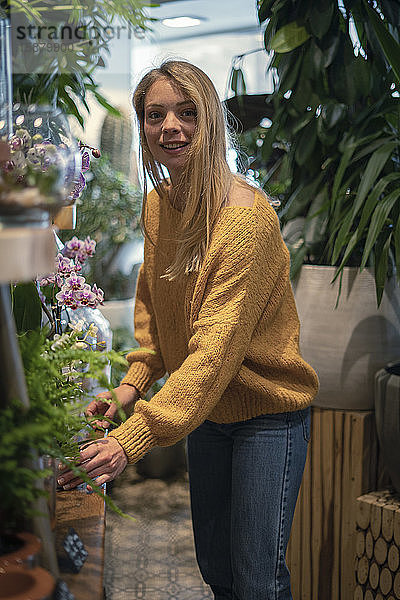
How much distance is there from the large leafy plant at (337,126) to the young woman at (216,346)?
0.60m

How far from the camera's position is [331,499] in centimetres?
210

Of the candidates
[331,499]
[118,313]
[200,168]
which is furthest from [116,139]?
[200,168]

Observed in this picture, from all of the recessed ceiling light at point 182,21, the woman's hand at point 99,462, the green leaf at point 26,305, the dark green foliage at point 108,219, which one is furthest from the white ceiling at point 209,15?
the woman's hand at point 99,462

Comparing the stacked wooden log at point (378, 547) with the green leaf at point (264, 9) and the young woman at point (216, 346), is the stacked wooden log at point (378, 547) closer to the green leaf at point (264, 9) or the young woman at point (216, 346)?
the young woman at point (216, 346)

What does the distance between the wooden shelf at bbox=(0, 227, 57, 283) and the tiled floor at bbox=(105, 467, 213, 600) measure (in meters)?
2.10

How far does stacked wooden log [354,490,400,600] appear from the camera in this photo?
185 cm

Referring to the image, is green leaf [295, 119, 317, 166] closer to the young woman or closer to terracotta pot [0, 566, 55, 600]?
the young woman

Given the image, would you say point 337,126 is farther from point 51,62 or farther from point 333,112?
point 51,62

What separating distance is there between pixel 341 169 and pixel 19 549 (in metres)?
1.58

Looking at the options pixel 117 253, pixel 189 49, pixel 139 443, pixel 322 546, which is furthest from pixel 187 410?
pixel 189 49

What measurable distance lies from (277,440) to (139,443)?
1.37ft

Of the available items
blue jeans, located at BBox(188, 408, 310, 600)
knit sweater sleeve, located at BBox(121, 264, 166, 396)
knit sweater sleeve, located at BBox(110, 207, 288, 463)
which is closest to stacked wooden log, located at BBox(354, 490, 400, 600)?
blue jeans, located at BBox(188, 408, 310, 600)

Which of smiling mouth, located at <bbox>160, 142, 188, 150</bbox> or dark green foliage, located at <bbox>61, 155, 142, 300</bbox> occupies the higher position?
smiling mouth, located at <bbox>160, 142, 188, 150</bbox>

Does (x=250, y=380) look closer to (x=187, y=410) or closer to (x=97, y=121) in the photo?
(x=187, y=410)
